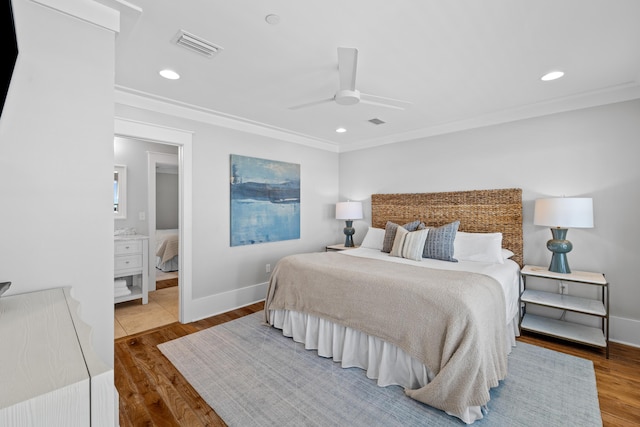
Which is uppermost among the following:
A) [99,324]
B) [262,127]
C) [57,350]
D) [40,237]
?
[262,127]

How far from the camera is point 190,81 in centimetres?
261

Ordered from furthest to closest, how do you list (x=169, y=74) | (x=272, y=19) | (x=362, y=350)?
(x=169, y=74) < (x=362, y=350) < (x=272, y=19)

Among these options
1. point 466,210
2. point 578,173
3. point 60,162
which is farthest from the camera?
point 466,210

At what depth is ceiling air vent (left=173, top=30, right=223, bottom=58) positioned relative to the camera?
6.29 feet

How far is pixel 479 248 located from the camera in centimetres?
319

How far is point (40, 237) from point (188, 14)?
145cm

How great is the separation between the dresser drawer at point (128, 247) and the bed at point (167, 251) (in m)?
1.82

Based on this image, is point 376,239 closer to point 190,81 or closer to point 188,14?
point 190,81

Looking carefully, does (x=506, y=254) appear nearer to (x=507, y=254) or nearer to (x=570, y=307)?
(x=507, y=254)

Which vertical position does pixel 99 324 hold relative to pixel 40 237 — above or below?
below

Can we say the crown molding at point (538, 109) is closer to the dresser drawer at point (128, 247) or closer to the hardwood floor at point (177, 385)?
the hardwood floor at point (177, 385)

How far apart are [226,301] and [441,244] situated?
2.71m

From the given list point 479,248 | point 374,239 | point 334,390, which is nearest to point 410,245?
point 479,248

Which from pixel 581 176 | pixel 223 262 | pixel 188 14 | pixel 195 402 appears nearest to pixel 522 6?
pixel 188 14
